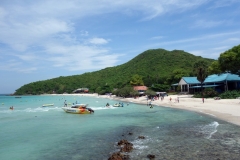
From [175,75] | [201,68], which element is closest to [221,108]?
[201,68]

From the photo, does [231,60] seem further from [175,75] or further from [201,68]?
[175,75]

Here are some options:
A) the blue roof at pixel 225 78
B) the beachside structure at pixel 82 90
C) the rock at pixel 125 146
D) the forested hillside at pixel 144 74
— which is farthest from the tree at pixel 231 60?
the beachside structure at pixel 82 90

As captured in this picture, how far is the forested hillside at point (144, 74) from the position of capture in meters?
97.2

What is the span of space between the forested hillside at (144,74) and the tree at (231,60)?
31115 millimetres

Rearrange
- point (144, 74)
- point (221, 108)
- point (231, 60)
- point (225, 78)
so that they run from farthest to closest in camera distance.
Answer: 1. point (144, 74)
2. point (225, 78)
3. point (231, 60)
4. point (221, 108)

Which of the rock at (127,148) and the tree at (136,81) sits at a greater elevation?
the tree at (136,81)

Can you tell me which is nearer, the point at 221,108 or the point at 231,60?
the point at 221,108

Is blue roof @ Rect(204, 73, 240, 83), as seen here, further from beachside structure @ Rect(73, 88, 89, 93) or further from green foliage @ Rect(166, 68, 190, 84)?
beachside structure @ Rect(73, 88, 89, 93)

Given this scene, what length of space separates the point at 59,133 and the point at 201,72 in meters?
39.6

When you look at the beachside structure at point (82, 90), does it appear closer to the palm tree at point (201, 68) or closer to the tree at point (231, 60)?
the palm tree at point (201, 68)

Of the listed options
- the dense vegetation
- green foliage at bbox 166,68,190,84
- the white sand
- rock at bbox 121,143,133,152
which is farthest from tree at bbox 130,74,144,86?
rock at bbox 121,143,133,152

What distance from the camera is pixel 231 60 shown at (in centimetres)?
4656

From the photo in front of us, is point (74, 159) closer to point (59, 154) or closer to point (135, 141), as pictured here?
point (59, 154)

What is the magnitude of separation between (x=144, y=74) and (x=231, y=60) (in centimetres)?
6760
